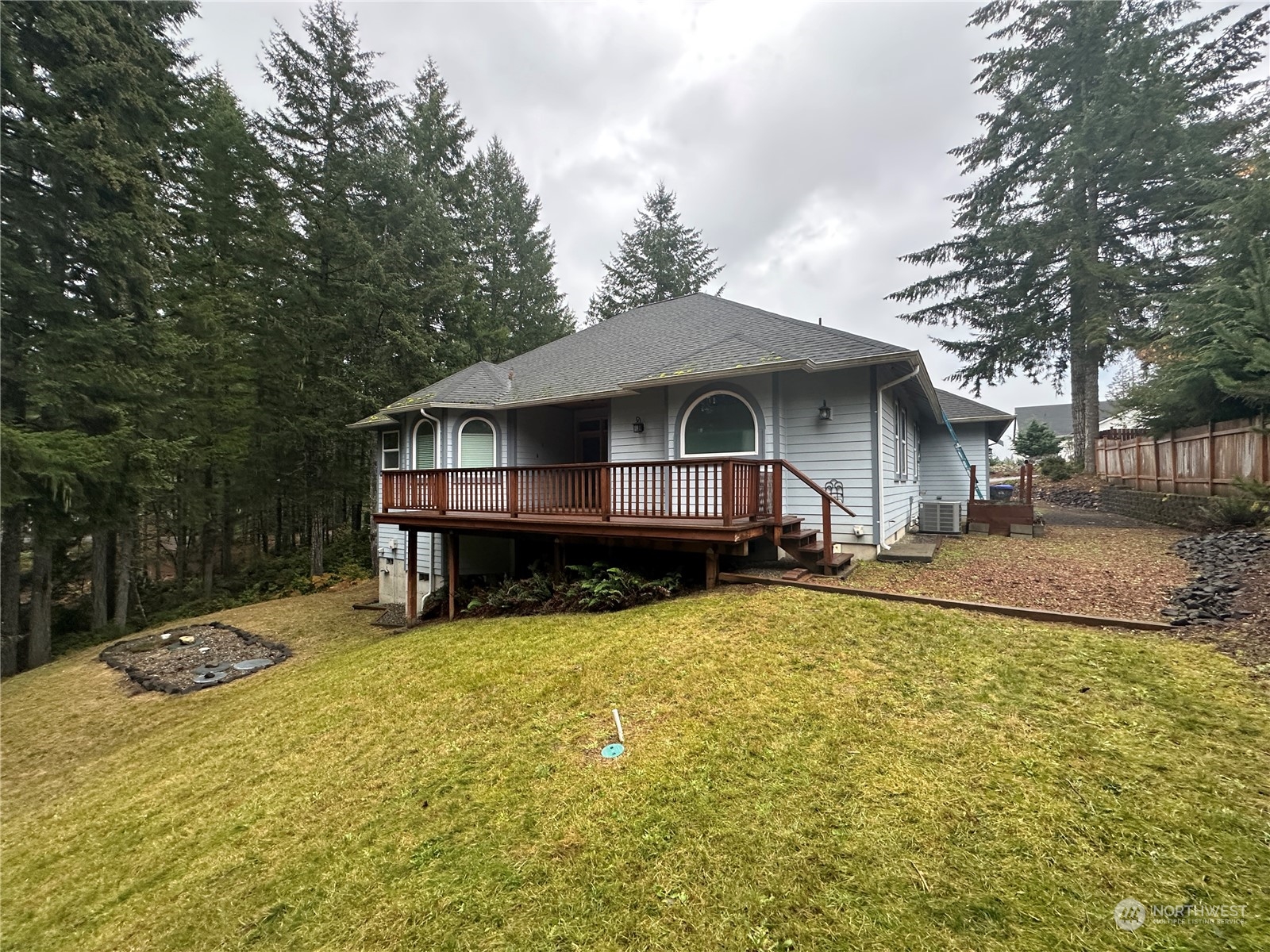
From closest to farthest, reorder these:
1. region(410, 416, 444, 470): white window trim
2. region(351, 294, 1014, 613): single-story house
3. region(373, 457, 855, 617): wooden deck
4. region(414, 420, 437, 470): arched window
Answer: region(373, 457, 855, 617): wooden deck
region(351, 294, 1014, 613): single-story house
region(410, 416, 444, 470): white window trim
region(414, 420, 437, 470): arched window

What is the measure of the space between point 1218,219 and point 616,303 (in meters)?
20.1

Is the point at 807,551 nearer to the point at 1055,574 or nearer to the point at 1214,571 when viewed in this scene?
the point at 1055,574

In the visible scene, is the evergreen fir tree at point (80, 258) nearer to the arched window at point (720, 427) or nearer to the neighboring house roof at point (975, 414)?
the arched window at point (720, 427)

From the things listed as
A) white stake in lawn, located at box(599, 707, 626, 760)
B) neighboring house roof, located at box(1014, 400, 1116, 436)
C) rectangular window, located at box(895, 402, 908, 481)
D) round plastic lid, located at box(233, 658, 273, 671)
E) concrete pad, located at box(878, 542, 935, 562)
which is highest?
neighboring house roof, located at box(1014, 400, 1116, 436)

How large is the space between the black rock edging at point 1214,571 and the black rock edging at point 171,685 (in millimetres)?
12094

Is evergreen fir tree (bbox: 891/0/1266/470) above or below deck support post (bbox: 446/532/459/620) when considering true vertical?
above

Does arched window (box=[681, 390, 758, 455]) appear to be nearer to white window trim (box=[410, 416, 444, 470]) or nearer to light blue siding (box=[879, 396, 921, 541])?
light blue siding (box=[879, 396, 921, 541])

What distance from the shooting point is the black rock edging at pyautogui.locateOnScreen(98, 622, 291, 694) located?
282 inches

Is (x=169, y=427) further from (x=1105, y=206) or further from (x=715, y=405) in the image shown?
(x=1105, y=206)

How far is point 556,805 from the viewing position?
2.63 metres

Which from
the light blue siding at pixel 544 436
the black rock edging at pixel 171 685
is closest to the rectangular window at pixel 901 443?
the light blue siding at pixel 544 436

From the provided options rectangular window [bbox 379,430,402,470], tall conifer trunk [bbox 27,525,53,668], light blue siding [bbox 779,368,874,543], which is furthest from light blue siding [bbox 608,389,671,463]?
tall conifer trunk [bbox 27,525,53,668]

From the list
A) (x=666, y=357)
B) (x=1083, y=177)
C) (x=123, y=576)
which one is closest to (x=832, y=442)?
(x=666, y=357)

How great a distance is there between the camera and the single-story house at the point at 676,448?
250 inches
